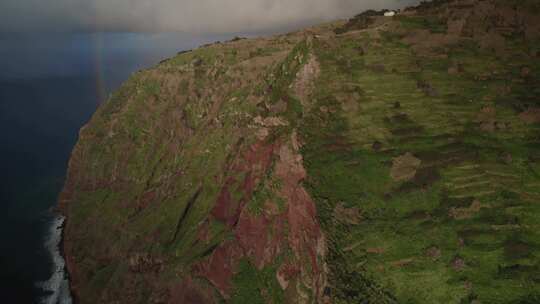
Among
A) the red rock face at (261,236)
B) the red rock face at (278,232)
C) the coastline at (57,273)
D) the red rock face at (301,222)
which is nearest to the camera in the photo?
the red rock face at (301,222)

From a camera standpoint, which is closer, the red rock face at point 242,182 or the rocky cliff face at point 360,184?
the rocky cliff face at point 360,184

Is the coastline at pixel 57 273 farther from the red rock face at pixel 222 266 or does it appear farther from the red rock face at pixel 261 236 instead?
the red rock face at pixel 261 236

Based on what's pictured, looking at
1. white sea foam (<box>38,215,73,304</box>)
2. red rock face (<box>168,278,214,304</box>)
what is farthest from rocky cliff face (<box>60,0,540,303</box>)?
white sea foam (<box>38,215,73,304</box>)

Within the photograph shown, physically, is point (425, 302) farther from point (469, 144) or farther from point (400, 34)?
point (400, 34)

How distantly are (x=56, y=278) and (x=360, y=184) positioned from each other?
112 meters

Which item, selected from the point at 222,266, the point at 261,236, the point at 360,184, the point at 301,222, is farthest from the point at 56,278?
the point at 360,184

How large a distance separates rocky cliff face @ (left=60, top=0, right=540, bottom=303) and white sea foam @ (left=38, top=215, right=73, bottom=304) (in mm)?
5151

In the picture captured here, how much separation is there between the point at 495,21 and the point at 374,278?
2525 inches

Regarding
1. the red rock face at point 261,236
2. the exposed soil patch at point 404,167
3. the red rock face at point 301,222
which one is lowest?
the red rock face at point 261,236

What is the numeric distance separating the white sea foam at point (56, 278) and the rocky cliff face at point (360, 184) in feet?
16.9

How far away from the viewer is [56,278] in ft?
413

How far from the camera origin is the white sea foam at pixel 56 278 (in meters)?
115

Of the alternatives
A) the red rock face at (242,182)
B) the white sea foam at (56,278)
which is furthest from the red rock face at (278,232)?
the white sea foam at (56,278)

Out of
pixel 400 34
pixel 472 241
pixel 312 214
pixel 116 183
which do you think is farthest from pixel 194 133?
pixel 472 241
